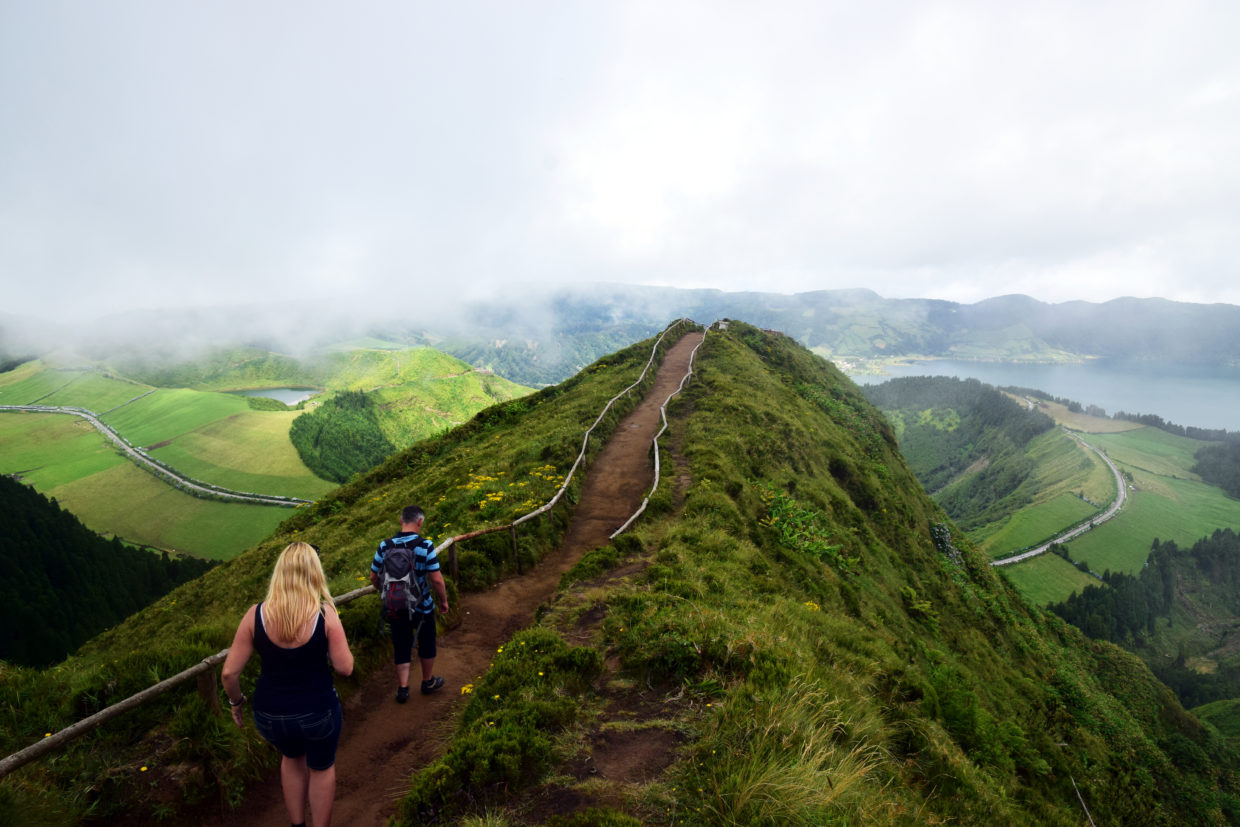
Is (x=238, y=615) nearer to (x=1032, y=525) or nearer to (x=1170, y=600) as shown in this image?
(x=1032, y=525)

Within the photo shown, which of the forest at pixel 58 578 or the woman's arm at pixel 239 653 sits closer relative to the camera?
the woman's arm at pixel 239 653

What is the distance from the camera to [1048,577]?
404 ft

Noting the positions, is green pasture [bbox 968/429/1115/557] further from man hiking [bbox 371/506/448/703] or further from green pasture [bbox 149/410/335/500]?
green pasture [bbox 149/410/335/500]

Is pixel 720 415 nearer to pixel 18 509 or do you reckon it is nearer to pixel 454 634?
pixel 454 634

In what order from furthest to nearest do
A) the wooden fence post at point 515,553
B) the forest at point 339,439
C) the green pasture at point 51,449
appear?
the forest at point 339,439 → the green pasture at point 51,449 → the wooden fence post at point 515,553

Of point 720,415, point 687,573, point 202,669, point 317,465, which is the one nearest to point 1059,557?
point 720,415

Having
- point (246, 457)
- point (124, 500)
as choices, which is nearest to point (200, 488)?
point (124, 500)

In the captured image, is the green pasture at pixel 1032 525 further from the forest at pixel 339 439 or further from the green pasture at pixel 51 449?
the green pasture at pixel 51 449

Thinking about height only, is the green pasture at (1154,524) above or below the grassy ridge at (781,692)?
below

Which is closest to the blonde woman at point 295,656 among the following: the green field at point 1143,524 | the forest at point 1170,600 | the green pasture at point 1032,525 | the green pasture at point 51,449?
the forest at point 1170,600

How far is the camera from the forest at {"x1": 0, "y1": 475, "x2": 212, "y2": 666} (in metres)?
62.3

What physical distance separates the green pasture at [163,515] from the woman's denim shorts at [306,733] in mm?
130615

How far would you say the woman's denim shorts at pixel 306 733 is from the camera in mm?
4715

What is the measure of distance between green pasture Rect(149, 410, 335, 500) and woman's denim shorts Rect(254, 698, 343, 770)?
149972mm
